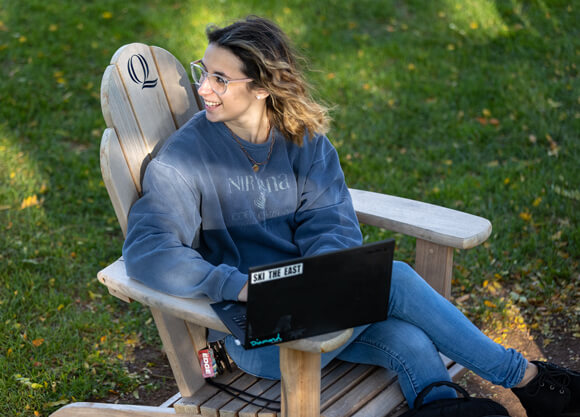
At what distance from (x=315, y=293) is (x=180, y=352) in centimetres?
74

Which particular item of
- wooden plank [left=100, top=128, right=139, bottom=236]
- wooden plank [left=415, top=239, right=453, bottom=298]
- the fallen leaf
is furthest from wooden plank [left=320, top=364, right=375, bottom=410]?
the fallen leaf

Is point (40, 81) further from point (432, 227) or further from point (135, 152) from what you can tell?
point (432, 227)

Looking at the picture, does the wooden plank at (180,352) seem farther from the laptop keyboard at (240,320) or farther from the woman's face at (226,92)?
the woman's face at (226,92)

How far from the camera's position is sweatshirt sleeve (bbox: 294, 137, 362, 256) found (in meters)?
2.39

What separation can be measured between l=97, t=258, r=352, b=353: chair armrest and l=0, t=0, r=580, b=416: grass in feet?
3.39

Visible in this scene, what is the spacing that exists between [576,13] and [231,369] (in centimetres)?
535

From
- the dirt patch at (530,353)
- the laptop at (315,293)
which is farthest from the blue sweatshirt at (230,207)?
the dirt patch at (530,353)

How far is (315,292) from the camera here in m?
1.68

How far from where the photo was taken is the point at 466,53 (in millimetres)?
5855

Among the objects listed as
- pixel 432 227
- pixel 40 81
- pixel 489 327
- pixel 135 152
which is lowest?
pixel 489 327

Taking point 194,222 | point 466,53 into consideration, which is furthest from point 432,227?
point 466,53

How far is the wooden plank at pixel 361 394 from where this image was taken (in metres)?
2.09

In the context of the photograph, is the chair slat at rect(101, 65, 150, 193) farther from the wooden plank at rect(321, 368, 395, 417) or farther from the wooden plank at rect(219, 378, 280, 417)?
the wooden plank at rect(321, 368, 395, 417)

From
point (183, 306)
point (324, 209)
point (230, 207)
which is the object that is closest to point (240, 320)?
point (183, 306)
